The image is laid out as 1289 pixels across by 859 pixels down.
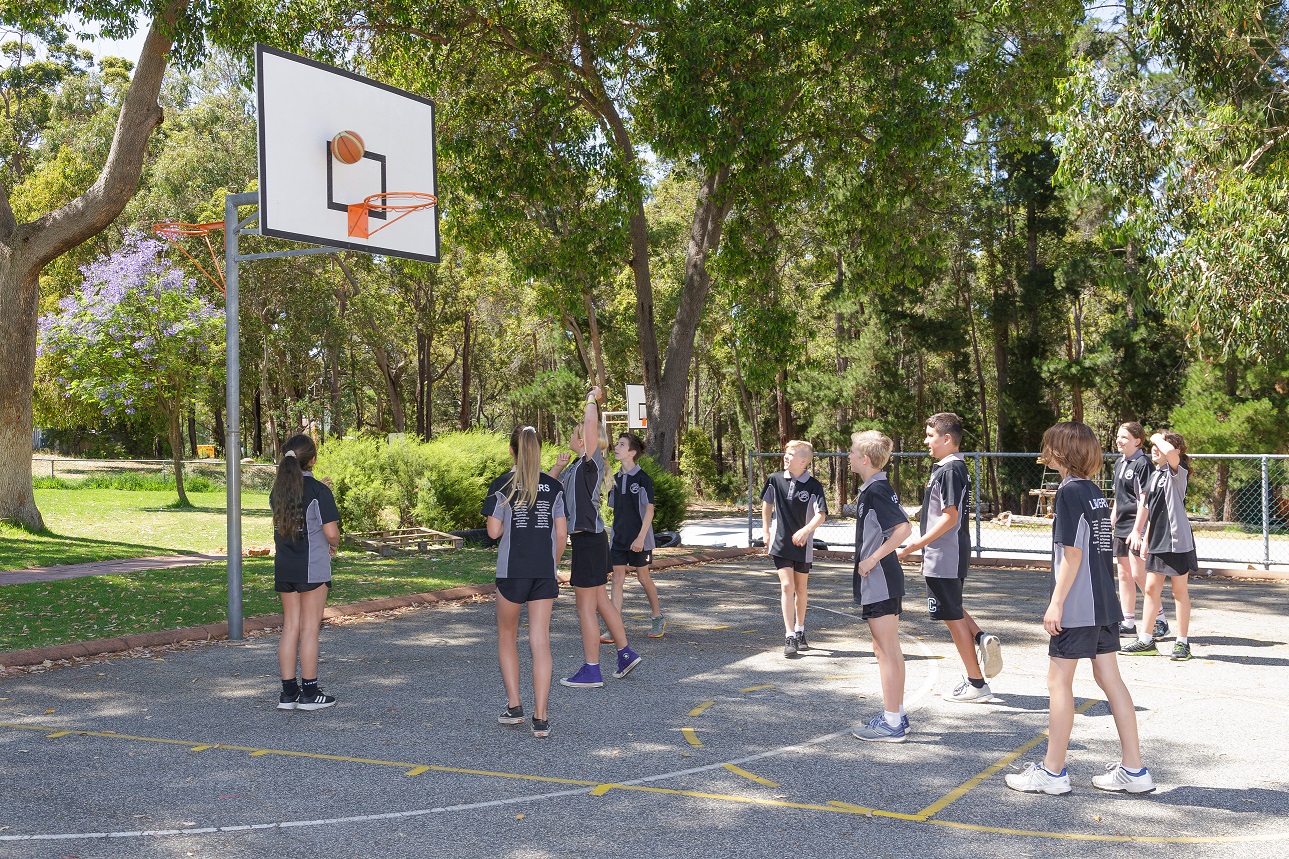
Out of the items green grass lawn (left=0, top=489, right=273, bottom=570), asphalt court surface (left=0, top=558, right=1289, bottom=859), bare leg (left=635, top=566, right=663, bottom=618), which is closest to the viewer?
asphalt court surface (left=0, top=558, right=1289, bottom=859)

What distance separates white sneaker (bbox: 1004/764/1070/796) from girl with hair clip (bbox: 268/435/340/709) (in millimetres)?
4310

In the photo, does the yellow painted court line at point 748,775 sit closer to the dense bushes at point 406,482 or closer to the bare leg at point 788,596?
the bare leg at point 788,596

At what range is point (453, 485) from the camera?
A: 59.4 feet

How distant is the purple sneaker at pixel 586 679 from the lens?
7.91 metres

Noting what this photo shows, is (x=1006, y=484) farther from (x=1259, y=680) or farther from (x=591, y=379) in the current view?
(x=1259, y=680)

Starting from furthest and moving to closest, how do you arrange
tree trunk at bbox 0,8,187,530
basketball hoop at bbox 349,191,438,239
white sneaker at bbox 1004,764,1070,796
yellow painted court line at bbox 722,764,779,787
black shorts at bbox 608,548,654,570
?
1. tree trunk at bbox 0,8,187,530
2. basketball hoop at bbox 349,191,438,239
3. black shorts at bbox 608,548,654,570
4. yellow painted court line at bbox 722,764,779,787
5. white sneaker at bbox 1004,764,1070,796

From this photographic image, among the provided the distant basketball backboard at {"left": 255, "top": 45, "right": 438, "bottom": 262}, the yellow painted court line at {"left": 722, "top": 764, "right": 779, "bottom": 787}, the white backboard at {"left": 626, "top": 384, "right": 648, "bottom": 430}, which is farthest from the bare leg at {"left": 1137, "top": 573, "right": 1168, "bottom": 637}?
the white backboard at {"left": 626, "top": 384, "right": 648, "bottom": 430}

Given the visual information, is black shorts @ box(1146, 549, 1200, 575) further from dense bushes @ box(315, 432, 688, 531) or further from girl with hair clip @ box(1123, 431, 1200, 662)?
dense bushes @ box(315, 432, 688, 531)

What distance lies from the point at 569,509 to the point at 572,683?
1.28 m

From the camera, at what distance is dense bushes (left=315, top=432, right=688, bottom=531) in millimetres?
17734

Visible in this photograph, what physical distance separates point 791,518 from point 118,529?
17.0m

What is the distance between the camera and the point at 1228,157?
14039 mm

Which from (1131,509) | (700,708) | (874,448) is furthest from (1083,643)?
(1131,509)

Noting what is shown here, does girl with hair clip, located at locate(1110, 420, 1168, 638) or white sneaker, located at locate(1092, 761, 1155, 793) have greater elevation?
girl with hair clip, located at locate(1110, 420, 1168, 638)
